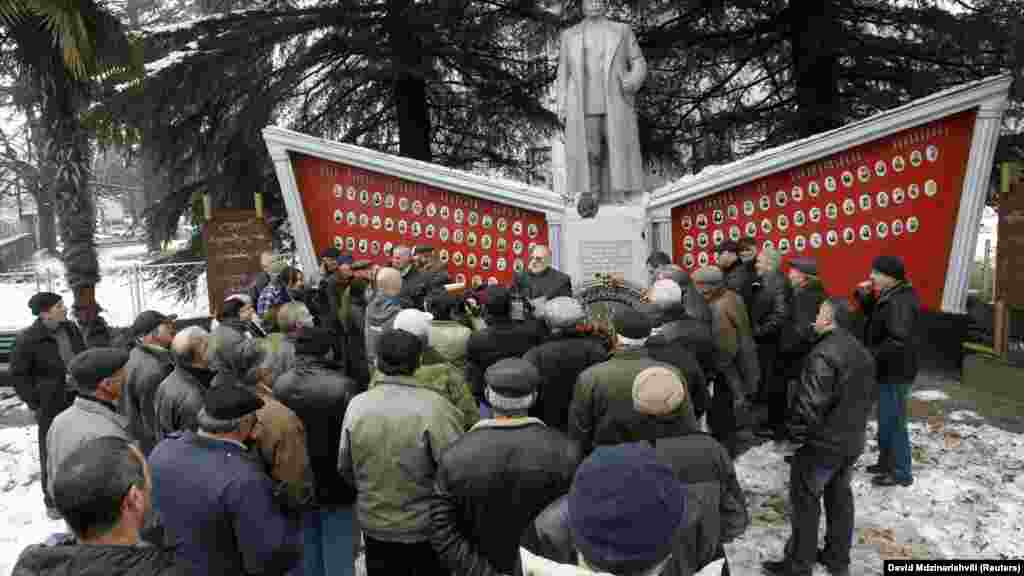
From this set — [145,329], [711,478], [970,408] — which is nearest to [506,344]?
[711,478]

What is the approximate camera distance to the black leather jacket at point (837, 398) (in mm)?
4020

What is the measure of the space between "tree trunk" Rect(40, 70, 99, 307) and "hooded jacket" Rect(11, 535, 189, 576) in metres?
8.28

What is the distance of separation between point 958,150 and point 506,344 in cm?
566

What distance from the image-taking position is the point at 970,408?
7.22m

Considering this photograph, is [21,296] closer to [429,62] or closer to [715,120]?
[429,62]

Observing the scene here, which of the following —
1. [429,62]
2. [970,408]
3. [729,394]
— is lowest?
[970,408]

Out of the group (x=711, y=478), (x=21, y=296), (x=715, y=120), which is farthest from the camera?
(x=21, y=296)

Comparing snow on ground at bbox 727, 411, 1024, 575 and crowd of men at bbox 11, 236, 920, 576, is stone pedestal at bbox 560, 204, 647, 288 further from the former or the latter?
snow on ground at bbox 727, 411, 1024, 575

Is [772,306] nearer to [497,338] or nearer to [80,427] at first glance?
[497,338]

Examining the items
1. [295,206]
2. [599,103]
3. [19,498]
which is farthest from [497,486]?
[295,206]

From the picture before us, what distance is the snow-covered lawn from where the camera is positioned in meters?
4.68

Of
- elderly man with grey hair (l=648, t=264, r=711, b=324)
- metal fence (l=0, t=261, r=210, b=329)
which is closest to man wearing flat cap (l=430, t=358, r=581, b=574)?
elderly man with grey hair (l=648, t=264, r=711, b=324)

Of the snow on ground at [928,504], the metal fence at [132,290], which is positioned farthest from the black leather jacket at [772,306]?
the metal fence at [132,290]

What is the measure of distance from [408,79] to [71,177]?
488cm
